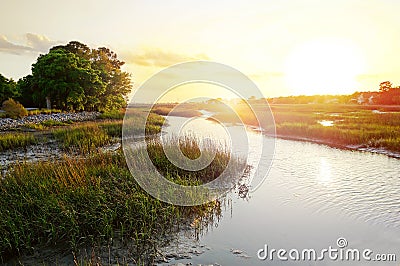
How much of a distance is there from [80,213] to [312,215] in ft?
20.0

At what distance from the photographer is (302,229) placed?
6.99m

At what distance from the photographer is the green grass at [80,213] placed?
554 cm

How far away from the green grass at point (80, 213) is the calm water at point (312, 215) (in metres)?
1.01

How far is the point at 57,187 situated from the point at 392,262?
771 cm

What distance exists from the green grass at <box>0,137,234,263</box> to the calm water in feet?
3.30

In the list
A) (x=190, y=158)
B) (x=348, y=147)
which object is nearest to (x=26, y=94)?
(x=190, y=158)

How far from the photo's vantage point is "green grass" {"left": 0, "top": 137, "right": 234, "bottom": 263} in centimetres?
554

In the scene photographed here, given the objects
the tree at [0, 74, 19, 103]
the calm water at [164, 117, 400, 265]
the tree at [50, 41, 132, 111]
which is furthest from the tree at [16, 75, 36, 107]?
the calm water at [164, 117, 400, 265]

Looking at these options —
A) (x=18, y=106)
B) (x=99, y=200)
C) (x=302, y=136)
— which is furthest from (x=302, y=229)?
(x=18, y=106)

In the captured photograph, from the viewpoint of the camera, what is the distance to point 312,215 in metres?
7.86

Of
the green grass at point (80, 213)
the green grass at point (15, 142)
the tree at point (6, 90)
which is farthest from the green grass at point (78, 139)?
the tree at point (6, 90)

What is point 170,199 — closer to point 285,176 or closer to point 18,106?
point 285,176

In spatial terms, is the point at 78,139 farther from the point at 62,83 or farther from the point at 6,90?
the point at 6,90

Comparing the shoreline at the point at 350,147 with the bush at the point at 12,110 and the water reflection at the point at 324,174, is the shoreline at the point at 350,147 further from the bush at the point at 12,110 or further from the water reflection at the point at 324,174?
the bush at the point at 12,110
